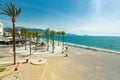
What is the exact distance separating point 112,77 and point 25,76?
507 inches

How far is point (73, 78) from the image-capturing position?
50.7ft

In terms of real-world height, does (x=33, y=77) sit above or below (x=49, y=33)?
below

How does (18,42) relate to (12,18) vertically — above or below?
below

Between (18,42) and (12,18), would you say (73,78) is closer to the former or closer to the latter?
(12,18)

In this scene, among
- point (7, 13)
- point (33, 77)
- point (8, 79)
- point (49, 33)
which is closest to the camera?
point (8, 79)

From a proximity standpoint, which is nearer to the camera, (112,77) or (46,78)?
(46,78)

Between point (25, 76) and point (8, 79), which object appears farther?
point (25, 76)

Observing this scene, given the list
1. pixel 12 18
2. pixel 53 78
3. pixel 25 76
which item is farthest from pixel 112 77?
pixel 12 18

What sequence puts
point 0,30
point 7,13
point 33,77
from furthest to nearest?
point 0,30 < point 7,13 < point 33,77

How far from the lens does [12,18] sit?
20312 mm

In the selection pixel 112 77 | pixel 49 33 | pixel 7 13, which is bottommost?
pixel 112 77

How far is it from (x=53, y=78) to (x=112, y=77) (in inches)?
357

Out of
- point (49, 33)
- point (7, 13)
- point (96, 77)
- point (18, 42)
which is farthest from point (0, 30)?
point (96, 77)

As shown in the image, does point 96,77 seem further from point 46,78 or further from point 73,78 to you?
point 46,78
